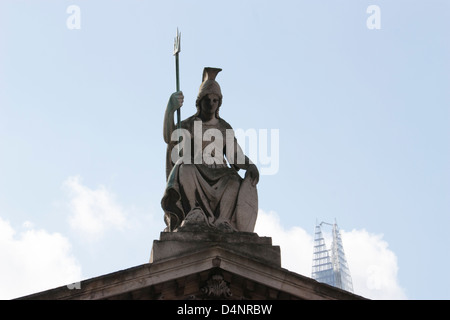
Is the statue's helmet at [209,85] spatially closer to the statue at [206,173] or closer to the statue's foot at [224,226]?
the statue at [206,173]

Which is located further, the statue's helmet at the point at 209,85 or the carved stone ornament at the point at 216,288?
the statue's helmet at the point at 209,85

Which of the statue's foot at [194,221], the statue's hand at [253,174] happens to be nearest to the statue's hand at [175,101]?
the statue's hand at [253,174]

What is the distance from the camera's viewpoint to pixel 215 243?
16.9m

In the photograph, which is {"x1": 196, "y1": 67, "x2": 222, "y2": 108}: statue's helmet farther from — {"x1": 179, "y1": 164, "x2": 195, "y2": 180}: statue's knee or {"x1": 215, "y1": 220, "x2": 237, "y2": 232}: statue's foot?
{"x1": 215, "y1": 220, "x2": 237, "y2": 232}: statue's foot

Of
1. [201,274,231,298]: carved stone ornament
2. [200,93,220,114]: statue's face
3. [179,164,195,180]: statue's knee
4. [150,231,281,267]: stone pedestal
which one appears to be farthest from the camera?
[200,93,220,114]: statue's face

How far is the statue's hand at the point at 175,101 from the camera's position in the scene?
20.2m

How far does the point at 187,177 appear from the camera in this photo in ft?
61.8

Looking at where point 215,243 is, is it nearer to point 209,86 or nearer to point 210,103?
point 210,103

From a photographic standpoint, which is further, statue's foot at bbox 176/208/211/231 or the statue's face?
the statue's face

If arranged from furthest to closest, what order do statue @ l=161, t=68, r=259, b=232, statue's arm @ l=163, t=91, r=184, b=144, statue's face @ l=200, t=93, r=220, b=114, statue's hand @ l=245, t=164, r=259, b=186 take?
1. statue's face @ l=200, t=93, r=220, b=114
2. statue's arm @ l=163, t=91, r=184, b=144
3. statue's hand @ l=245, t=164, r=259, b=186
4. statue @ l=161, t=68, r=259, b=232

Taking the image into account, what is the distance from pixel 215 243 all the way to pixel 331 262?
13852 cm

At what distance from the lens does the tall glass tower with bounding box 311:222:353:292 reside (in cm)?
14850

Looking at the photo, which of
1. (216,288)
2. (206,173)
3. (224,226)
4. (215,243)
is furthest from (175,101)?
(216,288)

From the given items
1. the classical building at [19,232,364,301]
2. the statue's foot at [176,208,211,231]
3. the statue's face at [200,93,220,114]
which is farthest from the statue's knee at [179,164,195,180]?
the classical building at [19,232,364,301]
